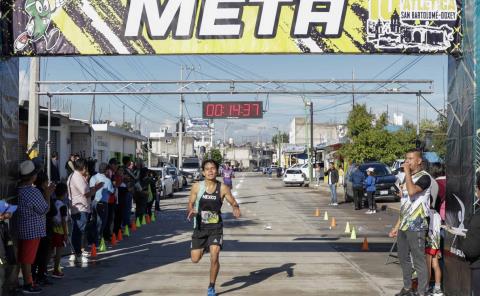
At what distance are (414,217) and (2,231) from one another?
5205 mm

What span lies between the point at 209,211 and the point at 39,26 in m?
3.70

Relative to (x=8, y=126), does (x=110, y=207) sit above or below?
below

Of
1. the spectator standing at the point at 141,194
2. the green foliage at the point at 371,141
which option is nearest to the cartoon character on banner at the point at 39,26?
the spectator standing at the point at 141,194

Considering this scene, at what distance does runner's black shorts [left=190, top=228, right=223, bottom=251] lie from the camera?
28.2 feet

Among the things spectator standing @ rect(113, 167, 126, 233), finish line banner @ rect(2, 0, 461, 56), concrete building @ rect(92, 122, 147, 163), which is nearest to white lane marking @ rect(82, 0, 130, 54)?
finish line banner @ rect(2, 0, 461, 56)

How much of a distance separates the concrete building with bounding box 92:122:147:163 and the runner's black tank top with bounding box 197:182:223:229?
31280 millimetres

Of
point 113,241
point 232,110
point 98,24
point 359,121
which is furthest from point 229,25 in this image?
point 232,110

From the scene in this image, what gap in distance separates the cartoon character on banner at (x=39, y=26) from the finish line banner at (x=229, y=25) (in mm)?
14

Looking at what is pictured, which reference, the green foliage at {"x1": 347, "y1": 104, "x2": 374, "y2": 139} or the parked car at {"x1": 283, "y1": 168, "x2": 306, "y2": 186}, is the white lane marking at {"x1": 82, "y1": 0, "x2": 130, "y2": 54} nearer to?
the green foliage at {"x1": 347, "y1": 104, "x2": 374, "y2": 139}

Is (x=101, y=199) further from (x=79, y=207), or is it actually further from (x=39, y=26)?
(x=39, y=26)

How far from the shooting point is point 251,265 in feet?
36.2

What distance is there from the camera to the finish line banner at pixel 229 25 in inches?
352

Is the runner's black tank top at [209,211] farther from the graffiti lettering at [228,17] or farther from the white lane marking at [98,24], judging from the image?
the white lane marking at [98,24]

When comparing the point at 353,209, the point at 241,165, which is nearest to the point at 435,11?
the point at 353,209
